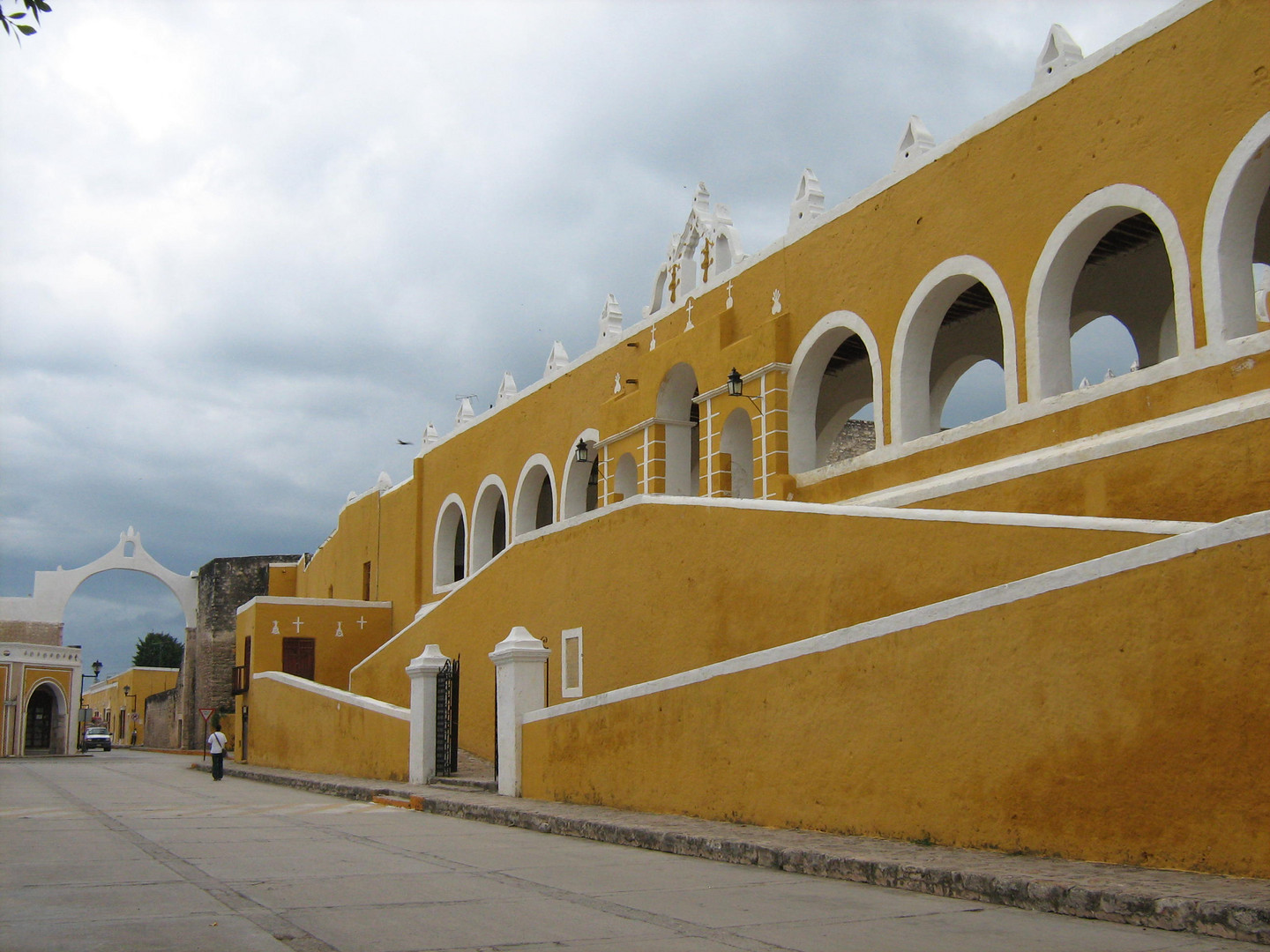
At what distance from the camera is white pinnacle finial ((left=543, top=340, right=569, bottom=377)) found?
20422 mm

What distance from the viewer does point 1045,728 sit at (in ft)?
20.0

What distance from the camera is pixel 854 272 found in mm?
13445

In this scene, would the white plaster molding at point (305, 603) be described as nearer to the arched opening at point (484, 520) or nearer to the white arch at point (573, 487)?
the arched opening at point (484, 520)

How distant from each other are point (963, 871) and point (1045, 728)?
2.83 ft

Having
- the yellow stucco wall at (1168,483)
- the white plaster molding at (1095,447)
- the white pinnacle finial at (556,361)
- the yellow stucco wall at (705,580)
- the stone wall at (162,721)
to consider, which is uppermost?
the white pinnacle finial at (556,361)

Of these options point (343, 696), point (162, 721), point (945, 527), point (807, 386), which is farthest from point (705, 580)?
point (162, 721)

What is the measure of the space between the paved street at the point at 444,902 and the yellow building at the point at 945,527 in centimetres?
90

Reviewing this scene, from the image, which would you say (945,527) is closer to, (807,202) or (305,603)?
(807,202)

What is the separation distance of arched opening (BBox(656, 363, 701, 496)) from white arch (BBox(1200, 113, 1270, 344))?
7955 millimetres

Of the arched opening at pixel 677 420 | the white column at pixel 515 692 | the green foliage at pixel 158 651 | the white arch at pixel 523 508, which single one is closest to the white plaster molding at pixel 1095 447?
the white column at pixel 515 692

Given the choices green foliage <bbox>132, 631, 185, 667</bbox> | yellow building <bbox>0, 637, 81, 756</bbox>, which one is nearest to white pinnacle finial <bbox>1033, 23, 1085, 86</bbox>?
yellow building <bbox>0, 637, 81, 756</bbox>

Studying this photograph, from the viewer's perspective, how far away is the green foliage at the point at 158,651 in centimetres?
8119

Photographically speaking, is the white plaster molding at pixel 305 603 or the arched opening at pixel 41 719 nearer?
the white plaster molding at pixel 305 603

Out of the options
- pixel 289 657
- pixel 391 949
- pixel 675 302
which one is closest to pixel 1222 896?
pixel 391 949
